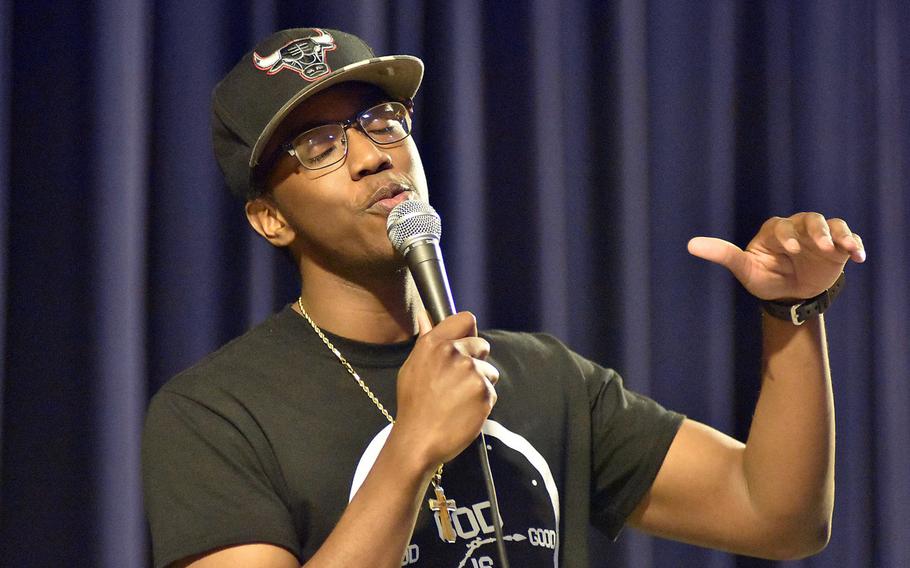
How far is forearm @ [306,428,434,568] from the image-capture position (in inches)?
43.5

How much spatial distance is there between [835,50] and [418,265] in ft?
5.16

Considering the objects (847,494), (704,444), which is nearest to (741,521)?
(704,444)

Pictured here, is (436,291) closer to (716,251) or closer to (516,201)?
(716,251)

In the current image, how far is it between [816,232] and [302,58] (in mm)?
708

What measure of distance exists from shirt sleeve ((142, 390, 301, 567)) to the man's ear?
30 cm

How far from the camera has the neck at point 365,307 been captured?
147 cm

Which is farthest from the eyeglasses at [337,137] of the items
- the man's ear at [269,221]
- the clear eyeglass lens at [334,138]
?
the man's ear at [269,221]

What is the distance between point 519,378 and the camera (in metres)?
1.49

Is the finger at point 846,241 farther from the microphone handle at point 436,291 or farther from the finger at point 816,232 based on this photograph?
the microphone handle at point 436,291

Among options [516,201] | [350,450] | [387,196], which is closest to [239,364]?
[350,450]

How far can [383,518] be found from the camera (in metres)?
1.11

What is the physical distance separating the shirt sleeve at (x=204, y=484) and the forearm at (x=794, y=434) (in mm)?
637

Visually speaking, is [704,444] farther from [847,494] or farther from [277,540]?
[847,494]

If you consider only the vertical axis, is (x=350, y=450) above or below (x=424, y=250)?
below
